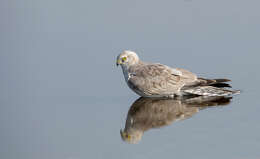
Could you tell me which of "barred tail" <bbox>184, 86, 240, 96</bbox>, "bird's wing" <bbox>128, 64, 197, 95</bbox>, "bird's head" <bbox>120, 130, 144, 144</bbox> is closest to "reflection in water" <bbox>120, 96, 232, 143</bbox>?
"bird's head" <bbox>120, 130, 144, 144</bbox>

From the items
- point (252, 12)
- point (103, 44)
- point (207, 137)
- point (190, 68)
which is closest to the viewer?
point (207, 137)

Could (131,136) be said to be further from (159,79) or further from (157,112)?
(159,79)

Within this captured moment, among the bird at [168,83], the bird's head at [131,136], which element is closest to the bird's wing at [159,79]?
the bird at [168,83]

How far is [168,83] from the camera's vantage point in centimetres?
1212

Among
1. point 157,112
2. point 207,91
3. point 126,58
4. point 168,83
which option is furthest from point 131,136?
point 126,58

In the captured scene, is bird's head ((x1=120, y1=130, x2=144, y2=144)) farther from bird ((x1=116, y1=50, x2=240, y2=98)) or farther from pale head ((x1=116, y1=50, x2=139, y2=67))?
pale head ((x1=116, y1=50, x2=139, y2=67))

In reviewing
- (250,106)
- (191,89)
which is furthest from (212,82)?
(250,106)

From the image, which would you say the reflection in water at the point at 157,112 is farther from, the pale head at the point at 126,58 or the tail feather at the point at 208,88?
the pale head at the point at 126,58

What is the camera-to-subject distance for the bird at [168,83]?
11.9 metres

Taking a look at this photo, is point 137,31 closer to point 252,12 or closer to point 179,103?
point 252,12

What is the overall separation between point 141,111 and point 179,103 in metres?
0.96

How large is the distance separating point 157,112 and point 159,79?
1.45 metres

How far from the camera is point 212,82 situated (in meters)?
11.8

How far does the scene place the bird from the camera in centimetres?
1192
